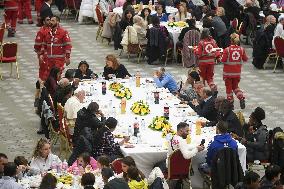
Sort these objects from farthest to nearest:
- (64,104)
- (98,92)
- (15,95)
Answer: (15,95), (98,92), (64,104)

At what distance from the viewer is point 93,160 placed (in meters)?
13.9

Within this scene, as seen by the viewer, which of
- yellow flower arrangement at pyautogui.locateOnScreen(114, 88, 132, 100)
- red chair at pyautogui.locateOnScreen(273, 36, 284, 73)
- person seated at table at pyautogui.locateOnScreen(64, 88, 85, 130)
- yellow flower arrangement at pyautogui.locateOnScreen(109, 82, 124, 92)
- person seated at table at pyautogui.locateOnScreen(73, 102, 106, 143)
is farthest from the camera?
red chair at pyautogui.locateOnScreen(273, 36, 284, 73)

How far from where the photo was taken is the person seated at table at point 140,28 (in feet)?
73.7

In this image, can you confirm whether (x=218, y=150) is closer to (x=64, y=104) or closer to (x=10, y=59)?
(x=64, y=104)

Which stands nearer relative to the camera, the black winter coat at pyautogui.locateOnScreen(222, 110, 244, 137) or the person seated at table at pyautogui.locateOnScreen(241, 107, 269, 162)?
the person seated at table at pyautogui.locateOnScreen(241, 107, 269, 162)

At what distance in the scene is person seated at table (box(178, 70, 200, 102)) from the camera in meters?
17.6

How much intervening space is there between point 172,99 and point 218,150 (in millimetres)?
3463

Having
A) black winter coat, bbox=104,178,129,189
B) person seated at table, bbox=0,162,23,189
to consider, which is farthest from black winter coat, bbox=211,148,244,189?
person seated at table, bbox=0,162,23,189

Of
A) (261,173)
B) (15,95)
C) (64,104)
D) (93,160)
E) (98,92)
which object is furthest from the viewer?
(15,95)

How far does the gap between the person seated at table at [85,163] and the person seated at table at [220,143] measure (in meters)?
1.68

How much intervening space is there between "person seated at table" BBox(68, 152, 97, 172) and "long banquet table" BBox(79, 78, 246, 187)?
69 cm

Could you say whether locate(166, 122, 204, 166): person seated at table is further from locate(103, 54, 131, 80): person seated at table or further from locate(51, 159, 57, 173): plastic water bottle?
locate(103, 54, 131, 80): person seated at table

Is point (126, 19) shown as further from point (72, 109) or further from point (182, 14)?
point (72, 109)

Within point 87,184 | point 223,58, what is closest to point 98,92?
point 223,58
